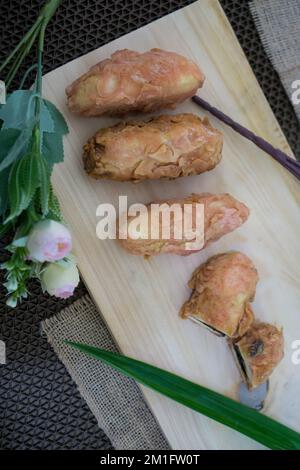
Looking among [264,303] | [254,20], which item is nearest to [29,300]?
[264,303]

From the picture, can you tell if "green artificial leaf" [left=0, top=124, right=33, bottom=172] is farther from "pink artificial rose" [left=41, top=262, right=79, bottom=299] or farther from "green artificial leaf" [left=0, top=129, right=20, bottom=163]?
"pink artificial rose" [left=41, top=262, right=79, bottom=299]

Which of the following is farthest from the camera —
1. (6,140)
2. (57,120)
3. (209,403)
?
(209,403)

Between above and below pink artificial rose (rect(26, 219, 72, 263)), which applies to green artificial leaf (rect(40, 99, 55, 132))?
above

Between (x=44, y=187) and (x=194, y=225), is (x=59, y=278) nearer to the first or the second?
(x=44, y=187)

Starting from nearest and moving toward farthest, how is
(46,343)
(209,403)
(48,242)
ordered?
(48,242), (209,403), (46,343)

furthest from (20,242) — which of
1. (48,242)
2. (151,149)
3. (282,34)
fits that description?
(282,34)

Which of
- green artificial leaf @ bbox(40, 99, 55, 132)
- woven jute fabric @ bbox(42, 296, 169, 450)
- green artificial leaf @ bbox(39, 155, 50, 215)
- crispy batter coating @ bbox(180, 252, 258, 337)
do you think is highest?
green artificial leaf @ bbox(40, 99, 55, 132)

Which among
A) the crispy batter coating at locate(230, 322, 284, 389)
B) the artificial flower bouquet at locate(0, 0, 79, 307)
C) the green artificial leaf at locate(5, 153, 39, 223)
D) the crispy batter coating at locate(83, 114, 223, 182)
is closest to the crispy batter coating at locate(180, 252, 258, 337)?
the crispy batter coating at locate(230, 322, 284, 389)
